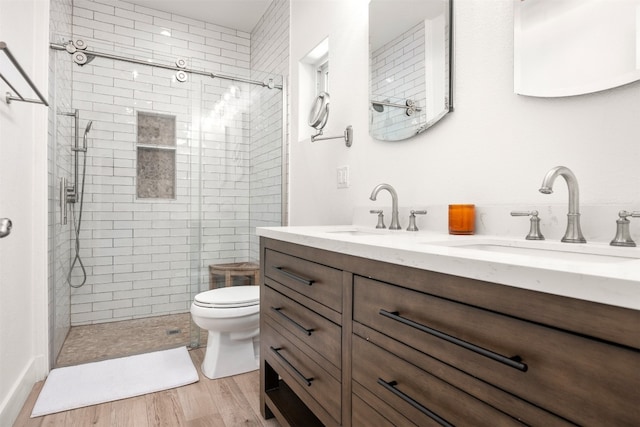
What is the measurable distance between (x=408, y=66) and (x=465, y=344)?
52.1 inches

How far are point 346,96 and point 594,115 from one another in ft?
4.23

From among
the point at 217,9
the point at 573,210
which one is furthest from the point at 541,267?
the point at 217,9

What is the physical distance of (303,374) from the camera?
1237mm

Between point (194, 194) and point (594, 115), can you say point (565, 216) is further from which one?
point (194, 194)

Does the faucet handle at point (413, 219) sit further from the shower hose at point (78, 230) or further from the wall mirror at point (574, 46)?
the shower hose at point (78, 230)

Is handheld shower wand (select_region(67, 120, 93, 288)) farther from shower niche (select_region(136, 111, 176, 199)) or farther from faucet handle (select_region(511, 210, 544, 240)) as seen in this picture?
faucet handle (select_region(511, 210, 544, 240))

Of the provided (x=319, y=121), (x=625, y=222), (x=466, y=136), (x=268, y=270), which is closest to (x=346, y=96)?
(x=319, y=121)

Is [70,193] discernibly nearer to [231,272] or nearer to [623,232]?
[231,272]

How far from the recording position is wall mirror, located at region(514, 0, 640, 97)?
0.90 metres

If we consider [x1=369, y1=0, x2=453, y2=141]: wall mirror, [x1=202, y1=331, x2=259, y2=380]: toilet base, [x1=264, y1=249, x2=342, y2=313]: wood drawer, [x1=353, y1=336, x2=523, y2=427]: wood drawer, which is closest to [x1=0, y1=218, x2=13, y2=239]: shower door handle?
[x1=264, y1=249, x2=342, y2=313]: wood drawer

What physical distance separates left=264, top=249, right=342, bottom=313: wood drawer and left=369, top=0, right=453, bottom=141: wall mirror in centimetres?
75

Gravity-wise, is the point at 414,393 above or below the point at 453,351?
below

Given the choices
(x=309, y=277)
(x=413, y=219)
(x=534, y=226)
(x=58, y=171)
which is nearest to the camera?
(x=534, y=226)

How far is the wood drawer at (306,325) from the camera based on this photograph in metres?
1.06
